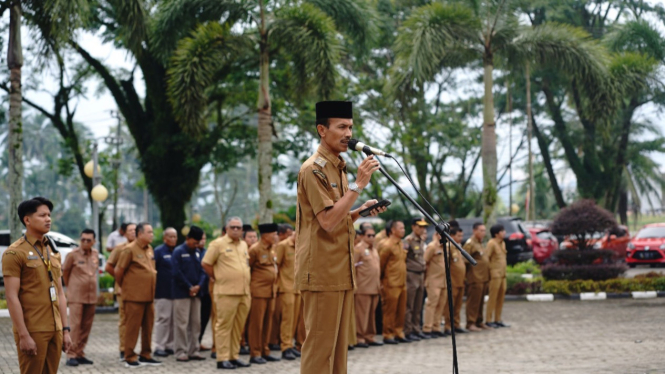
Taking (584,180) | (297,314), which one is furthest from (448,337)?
(584,180)

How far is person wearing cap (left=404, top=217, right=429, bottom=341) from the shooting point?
1500 cm

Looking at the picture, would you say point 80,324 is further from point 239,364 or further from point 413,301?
point 413,301

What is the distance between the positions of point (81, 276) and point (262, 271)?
98.5 inches

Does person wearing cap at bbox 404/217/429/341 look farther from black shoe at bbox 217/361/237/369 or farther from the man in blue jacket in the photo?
black shoe at bbox 217/361/237/369

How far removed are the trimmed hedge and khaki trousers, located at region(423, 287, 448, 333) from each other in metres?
6.52

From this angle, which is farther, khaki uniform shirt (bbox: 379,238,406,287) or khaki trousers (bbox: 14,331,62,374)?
khaki uniform shirt (bbox: 379,238,406,287)

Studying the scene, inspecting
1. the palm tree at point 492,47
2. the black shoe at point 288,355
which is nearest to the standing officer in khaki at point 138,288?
the black shoe at point 288,355

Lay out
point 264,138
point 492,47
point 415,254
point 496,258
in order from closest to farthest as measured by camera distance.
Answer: point 415,254 < point 496,258 < point 264,138 < point 492,47

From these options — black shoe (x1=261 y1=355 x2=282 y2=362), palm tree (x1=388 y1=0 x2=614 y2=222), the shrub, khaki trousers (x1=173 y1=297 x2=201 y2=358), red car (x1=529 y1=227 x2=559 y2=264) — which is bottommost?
black shoe (x1=261 y1=355 x2=282 y2=362)

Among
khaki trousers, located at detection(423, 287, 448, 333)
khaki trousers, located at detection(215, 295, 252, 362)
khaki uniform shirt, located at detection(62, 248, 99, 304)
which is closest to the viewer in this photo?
khaki trousers, located at detection(215, 295, 252, 362)

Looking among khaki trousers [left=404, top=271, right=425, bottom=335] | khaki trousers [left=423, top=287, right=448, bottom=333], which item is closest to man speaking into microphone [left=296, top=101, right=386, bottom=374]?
khaki trousers [left=404, top=271, right=425, bottom=335]

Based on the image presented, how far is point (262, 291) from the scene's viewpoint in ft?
40.5

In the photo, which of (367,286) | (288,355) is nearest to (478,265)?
(367,286)

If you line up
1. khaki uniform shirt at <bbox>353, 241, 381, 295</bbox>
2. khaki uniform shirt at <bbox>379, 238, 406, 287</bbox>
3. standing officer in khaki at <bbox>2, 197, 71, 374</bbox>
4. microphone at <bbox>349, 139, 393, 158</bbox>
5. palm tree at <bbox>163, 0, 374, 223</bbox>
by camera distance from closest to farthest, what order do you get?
microphone at <bbox>349, 139, 393, 158</bbox>
standing officer in khaki at <bbox>2, 197, 71, 374</bbox>
khaki uniform shirt at <bbox>353, 241, 381, 295</bbox>
khaki uniform shirt at <bbox>379, 238, 406, 287</bbox>
palm tree at <bbox>163, 0, 374, 223</bbox>
